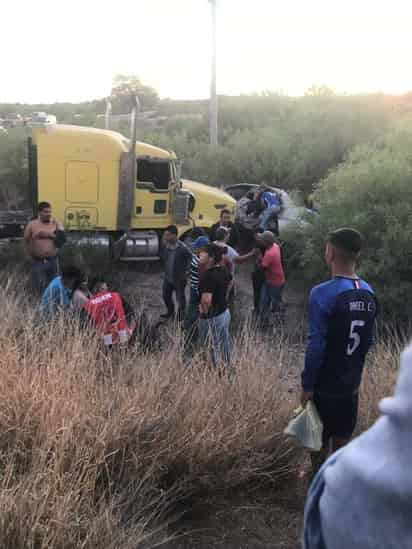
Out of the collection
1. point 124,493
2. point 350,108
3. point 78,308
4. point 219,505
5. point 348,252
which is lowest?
point 219,505

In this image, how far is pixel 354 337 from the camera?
373 cm

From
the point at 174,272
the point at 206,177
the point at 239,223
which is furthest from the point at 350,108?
the point at 174,272

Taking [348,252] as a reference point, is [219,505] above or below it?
below

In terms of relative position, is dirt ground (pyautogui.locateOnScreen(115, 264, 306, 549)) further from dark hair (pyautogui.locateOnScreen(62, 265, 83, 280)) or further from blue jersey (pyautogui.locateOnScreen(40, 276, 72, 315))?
dark hair (pyautogui.locateOnScreen(62, 265, 83, 280))

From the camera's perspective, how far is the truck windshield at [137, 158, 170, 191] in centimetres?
1248

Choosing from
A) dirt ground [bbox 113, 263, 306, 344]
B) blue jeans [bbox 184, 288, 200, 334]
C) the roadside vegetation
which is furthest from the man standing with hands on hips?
the roadside vegetation

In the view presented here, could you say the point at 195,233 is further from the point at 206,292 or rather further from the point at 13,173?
the point at 13,173

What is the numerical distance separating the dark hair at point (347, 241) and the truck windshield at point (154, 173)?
921 centimetres

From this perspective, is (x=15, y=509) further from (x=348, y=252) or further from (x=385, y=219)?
(x=385, y=219)

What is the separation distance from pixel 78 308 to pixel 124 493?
257 cm

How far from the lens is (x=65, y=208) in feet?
39.0

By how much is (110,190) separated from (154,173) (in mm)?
1079

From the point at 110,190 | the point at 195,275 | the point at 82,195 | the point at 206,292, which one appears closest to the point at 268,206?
the point at 110,190

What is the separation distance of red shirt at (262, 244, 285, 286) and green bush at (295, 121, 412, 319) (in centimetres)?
141
